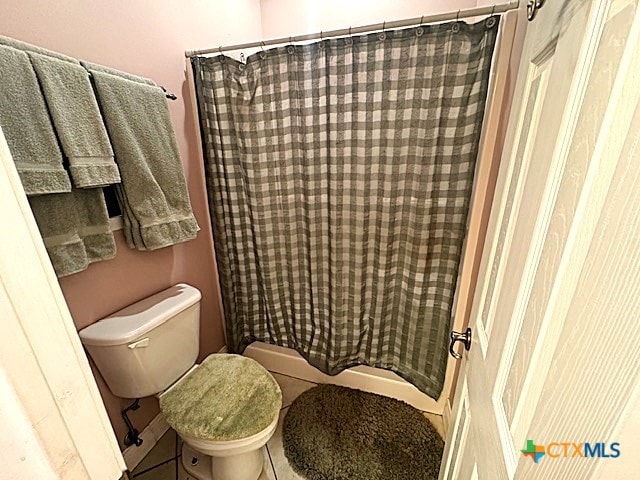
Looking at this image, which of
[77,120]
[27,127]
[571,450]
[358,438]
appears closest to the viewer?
[571,450]

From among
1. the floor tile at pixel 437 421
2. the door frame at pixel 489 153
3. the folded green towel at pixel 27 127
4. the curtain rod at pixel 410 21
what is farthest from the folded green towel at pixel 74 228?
the floor tile at pixel 437 421

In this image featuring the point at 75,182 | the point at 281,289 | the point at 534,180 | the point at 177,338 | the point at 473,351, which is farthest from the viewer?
the point at 281,289

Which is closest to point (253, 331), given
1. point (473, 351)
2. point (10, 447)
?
point (473, 351)

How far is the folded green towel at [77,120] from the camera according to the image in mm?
827

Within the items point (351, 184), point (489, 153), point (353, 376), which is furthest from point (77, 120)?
point (353, 376)

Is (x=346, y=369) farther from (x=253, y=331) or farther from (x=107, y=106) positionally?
(x=107, y=106)

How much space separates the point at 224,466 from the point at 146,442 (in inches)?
18.8

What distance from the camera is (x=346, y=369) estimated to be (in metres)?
1.68

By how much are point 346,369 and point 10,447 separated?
5.05 feet

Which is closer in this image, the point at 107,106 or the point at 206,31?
the point at 107,106

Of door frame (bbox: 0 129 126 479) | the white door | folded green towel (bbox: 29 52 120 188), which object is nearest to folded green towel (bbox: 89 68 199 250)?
folded green towel (bbox: 29 52 120 188)

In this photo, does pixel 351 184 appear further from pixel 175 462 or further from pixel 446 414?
pixel 175 462

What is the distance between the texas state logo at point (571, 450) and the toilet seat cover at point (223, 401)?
0.91 meters

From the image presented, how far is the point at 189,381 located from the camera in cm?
122
